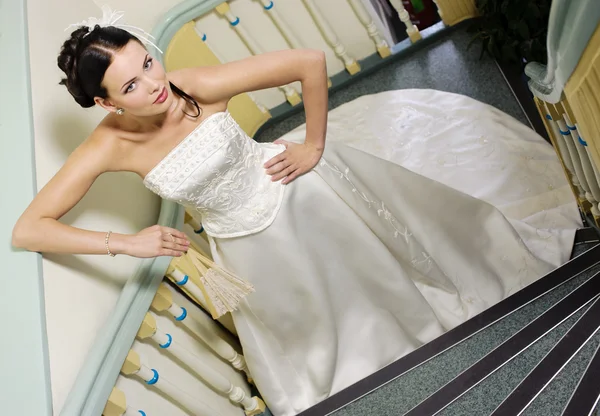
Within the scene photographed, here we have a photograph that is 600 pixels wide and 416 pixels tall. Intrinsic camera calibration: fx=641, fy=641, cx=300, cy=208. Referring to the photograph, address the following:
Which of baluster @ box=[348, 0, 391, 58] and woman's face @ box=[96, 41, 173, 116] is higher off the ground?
woman's face @ box=[96, 41, 173, 116]

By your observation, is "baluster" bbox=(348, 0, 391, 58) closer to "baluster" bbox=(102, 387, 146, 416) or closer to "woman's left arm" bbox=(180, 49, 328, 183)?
"woman's left arm" bbox=(180, 49, 328, 183)

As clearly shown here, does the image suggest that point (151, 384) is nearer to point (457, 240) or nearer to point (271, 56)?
point (271, 56)

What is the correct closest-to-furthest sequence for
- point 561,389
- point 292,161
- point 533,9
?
point 561,389
point 292,161
point 533,9

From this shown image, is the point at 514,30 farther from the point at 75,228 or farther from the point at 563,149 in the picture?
the point at 75,228

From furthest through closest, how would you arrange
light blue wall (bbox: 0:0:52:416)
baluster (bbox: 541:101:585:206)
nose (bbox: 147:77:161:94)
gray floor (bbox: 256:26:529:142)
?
gray floor (bbox: 256:26:529:142) < baluster (bbox: 541:101:585:206) < nose (bbox: 147:77:161:94) < light blue wall (bbox: 0:0:52:416)

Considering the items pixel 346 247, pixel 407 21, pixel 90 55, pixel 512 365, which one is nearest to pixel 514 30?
pixel 407 21

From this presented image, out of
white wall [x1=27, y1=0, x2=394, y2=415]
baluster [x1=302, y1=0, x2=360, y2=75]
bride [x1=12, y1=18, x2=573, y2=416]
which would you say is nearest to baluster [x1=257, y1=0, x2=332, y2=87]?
baluster [x1=302, y1=0, x2=360, y2=75]

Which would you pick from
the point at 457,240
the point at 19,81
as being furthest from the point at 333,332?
the point at 19,81

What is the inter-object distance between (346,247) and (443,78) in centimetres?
163

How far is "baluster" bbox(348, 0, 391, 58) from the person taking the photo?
3.40 meters

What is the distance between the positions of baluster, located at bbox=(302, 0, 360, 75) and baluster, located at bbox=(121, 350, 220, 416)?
80.9 inches

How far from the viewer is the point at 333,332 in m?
2.32

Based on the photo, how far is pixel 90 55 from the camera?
154 centimetres

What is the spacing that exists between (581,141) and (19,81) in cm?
177
